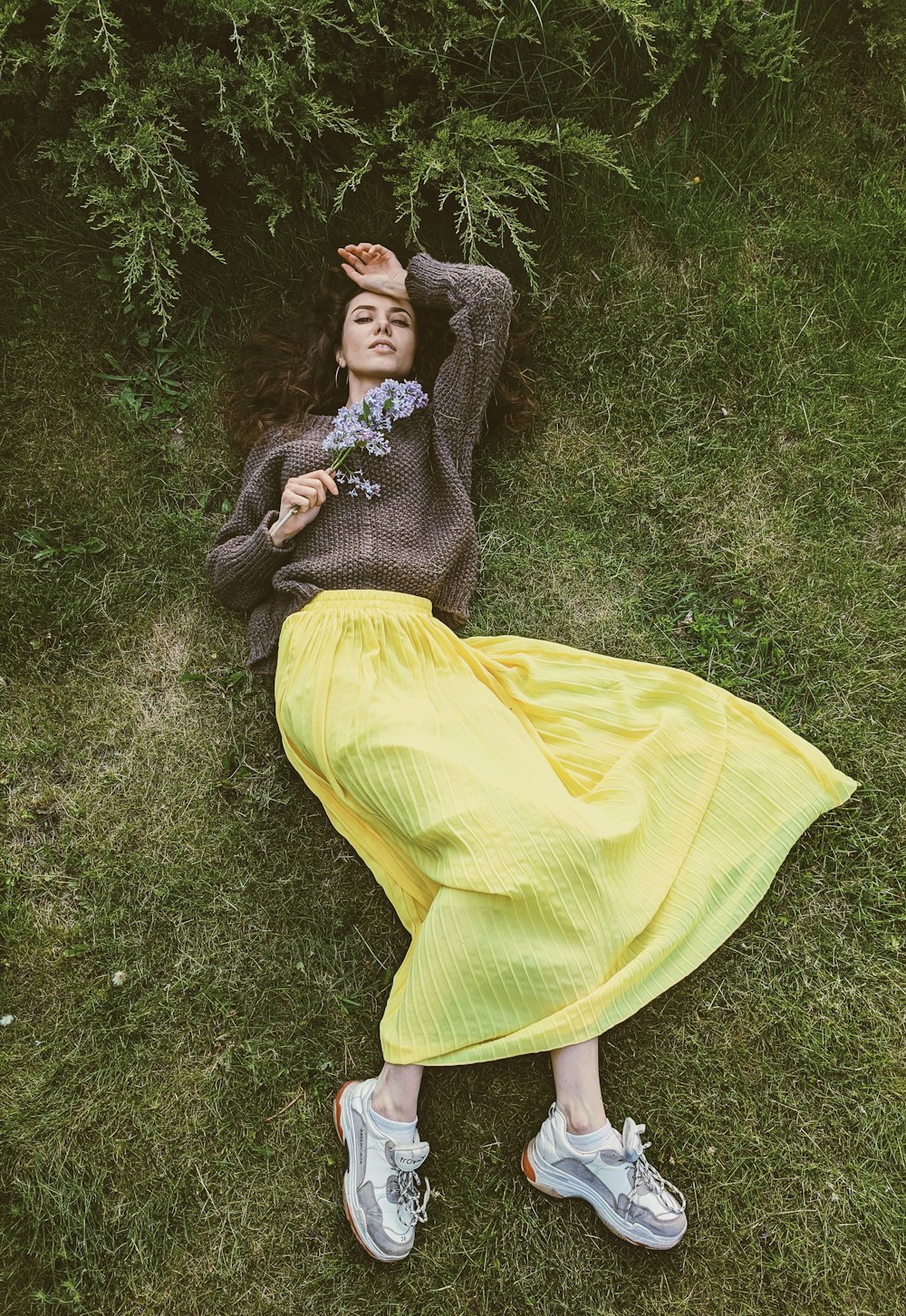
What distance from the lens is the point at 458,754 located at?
279cm

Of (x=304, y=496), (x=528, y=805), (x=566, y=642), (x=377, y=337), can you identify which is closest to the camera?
(x=528, y=805)

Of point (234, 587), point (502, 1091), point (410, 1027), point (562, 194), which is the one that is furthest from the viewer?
point (562, 194)

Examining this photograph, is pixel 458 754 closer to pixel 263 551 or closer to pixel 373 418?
pixel 263 551

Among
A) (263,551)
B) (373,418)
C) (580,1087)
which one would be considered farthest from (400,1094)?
(373,418)

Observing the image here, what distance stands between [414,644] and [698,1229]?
2196 millimetres

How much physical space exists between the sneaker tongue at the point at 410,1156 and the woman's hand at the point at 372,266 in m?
3.10

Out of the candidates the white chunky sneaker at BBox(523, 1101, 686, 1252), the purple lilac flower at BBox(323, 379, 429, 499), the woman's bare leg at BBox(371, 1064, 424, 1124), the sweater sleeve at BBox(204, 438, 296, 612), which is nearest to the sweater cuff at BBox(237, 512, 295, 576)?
the sweater sleeve at BBox(204, 438, 296, 612)

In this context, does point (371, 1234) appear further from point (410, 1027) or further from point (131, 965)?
point (131, 965)

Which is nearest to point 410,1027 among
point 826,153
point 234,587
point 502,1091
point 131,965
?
point 502,1091

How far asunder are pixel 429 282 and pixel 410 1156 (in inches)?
121

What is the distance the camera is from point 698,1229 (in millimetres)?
2842

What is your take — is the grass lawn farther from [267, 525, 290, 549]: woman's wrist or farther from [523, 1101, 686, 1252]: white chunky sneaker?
[267, 525, 290, 549]: woman's wrist

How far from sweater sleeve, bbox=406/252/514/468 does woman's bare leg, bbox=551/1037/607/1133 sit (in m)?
2.20

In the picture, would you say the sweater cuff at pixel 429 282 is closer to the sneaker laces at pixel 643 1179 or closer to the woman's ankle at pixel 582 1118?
the woman's ankle at pixel 582 1118
